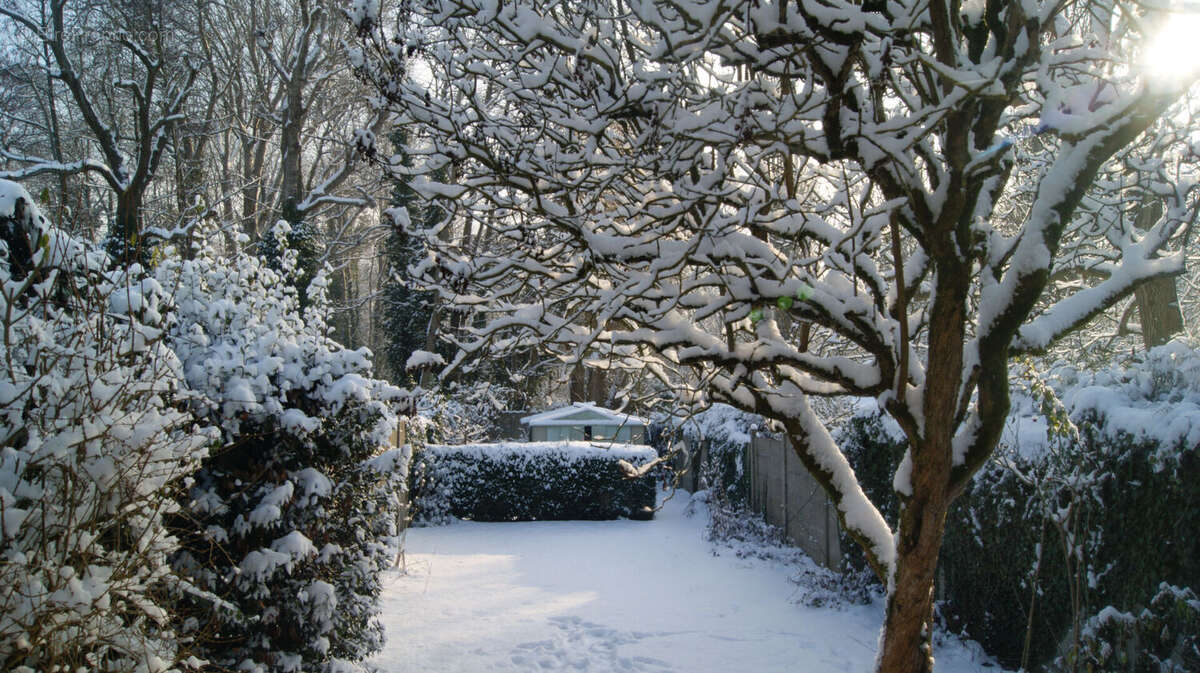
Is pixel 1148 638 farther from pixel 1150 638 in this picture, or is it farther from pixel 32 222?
pixel 32 222

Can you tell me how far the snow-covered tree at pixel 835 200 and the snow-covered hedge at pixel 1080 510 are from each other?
98 cm

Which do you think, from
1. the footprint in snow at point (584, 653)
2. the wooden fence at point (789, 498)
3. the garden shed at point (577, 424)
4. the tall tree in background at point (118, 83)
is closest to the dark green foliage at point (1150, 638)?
the footprint in snow at point (584, 653)

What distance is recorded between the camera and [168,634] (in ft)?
8.61

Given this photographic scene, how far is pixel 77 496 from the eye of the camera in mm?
2303

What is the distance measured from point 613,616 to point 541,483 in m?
6.92

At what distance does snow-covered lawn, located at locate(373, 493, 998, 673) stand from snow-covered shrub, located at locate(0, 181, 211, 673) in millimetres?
3943

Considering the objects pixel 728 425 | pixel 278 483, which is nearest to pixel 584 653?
pixel 278 483

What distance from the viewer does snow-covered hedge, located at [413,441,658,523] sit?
47.2ft

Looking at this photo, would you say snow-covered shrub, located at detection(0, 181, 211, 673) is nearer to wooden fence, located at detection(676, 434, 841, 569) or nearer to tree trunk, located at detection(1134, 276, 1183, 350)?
wooden fence, located at detection(676, 434, 841, 569)

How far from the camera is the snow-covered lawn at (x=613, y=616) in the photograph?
6270 mm

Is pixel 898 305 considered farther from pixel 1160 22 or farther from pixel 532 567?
pixel 532 567

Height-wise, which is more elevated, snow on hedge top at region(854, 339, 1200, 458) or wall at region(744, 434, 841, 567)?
snow on hedge top at region(854, 339, 1200, 458)

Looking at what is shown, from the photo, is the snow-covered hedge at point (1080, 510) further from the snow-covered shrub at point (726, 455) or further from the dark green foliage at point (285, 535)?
the snow-covered shrub at point (726, 455)

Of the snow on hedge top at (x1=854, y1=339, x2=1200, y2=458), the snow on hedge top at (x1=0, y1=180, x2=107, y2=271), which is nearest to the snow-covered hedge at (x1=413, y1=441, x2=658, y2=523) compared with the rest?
the snow on hedge top at (x1=854, y1=339, x2=1200, y2=458)
